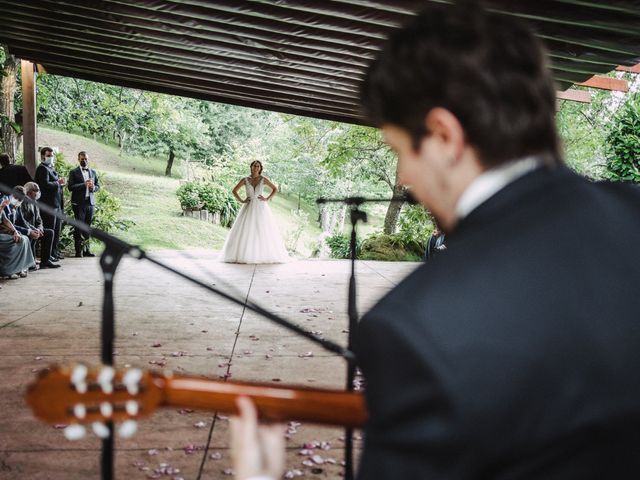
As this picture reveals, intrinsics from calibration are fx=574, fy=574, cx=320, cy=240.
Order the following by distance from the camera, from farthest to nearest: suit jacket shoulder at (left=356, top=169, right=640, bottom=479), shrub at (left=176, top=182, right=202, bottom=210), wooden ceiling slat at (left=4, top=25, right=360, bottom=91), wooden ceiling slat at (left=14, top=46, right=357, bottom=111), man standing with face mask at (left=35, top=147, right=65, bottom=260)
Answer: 1. shrub at (left=176, top=182, right=202, bottom=210)
2. man standing with face mask at (left=35, top=147, right=65, bottom=260)
3. wooden ceiling slat at (left=14, top=46, right=357, bottom=111)
4. wooden ceiling slat at (left=4, top=25, right=360, bottom=91)
5. suit jacket shoulder at (left=356, top=169, right=640, bottom=479)

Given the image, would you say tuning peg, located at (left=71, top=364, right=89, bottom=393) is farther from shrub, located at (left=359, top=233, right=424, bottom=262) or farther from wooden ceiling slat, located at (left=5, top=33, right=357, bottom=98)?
shrub, located at (left=359, top=233, right=424, bottom=262)

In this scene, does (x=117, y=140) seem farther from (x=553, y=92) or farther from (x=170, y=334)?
(x=553, y=92)

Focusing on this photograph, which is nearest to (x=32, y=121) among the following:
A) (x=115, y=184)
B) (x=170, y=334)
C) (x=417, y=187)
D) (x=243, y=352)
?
(x=170, y=334)

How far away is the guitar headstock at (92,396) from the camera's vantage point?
112 cm

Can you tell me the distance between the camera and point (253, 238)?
11.5 metres

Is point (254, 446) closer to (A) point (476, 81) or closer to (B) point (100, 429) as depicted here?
(B) point (100, 429)

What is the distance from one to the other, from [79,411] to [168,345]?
13.5ft


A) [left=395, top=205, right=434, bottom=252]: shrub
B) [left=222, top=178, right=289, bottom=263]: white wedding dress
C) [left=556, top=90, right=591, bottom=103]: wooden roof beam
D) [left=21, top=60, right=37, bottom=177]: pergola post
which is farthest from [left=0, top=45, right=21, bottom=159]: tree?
[left=556, top=90, right=591, bottom=103]: wooden roof beam

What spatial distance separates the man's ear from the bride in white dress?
1040cm

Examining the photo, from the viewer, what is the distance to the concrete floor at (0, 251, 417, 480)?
9.81 feet

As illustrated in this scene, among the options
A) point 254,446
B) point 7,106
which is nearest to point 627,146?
point 7,106

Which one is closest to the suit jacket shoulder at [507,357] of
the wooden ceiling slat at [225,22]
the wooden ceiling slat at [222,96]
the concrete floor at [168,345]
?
the concrete floor at [168,345]

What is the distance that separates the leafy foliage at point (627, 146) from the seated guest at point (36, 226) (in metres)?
10.9

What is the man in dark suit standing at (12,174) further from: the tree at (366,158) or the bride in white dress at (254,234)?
the tree at (366,158)
